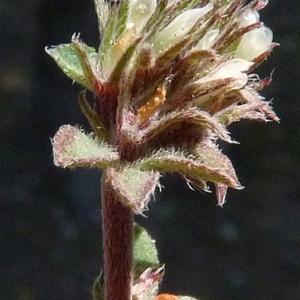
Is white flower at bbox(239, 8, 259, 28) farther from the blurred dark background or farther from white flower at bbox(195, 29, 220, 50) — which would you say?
the blurred dark background

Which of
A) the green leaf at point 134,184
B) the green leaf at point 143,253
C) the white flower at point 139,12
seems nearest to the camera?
the green leaf at point 134,184

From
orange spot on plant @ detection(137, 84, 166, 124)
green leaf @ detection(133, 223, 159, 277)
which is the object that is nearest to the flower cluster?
orange spot on plant @ detection(137, 84, 166, 124)

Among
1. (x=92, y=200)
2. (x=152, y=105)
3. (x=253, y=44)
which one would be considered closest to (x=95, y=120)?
(x=152, y=105)

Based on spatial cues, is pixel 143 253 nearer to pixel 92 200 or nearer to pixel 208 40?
pixel 208 40

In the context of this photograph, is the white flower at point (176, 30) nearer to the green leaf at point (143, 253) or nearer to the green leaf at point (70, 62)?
the green leaf at point (70, 62)

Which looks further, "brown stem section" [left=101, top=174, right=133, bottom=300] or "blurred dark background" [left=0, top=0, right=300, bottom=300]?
"blurred dark background" [left=0, top=0, right=300, bottom=300]

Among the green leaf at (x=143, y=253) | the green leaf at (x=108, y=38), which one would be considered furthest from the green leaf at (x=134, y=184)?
the green leaf at (x=143, y=253)

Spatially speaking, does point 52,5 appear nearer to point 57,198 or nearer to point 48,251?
point 57,198
